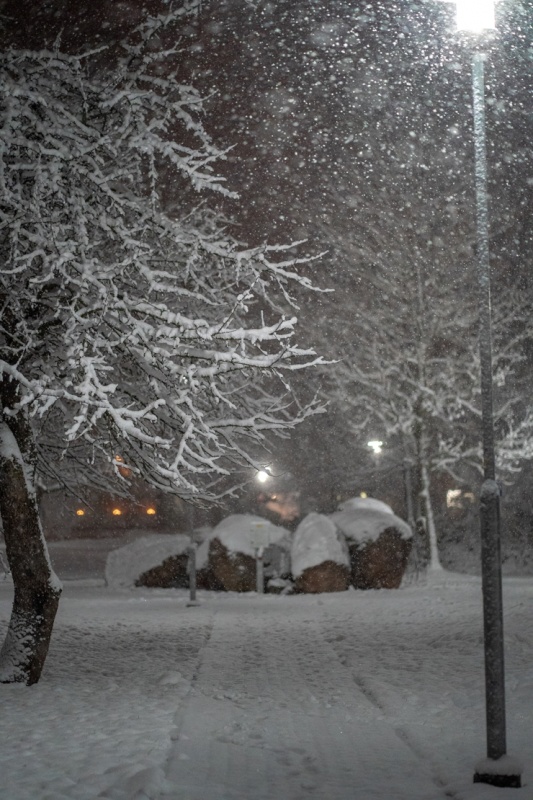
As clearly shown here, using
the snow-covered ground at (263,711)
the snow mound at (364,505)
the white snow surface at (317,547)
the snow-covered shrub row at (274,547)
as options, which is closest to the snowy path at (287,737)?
the snow-covered ground at (263,711)

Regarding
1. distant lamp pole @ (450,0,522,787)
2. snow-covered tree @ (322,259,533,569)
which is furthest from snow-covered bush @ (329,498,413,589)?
distant lamp pole @ (450,0,522,787)

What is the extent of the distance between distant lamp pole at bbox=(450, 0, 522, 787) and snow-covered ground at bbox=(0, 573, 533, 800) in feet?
Result: 0.66

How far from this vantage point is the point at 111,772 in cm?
614

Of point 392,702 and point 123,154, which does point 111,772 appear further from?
point 123,154

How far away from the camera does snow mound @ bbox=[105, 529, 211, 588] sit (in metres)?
24.6

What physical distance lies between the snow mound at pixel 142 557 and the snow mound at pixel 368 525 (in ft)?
12.8

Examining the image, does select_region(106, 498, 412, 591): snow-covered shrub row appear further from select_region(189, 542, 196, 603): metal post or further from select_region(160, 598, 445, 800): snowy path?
select_region(160, 598, 445, 800): snowy path

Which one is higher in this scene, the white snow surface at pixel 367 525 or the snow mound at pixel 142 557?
the white snow surface at pixel 367 525

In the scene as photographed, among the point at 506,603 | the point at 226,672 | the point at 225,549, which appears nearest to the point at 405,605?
the point at 506,603

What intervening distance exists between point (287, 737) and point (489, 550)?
2.57m

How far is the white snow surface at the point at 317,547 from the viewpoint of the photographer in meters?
23.0

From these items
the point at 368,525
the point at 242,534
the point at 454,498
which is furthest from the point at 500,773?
the point at 454,498

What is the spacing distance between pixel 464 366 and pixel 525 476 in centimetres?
1472

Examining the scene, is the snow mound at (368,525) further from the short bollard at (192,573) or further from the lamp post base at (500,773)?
the lamp post base at (500,773)
